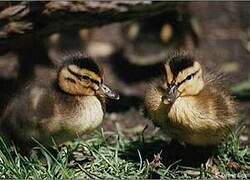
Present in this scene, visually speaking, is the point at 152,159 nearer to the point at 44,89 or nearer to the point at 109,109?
the point at 44,89

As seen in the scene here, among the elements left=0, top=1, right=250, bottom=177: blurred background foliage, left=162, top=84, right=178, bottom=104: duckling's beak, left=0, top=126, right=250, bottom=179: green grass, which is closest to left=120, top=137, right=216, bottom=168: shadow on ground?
left=0, top=126, right=250, bottom=179: green grass

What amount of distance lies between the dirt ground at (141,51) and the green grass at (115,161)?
0.40 meters

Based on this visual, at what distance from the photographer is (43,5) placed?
14.5ft

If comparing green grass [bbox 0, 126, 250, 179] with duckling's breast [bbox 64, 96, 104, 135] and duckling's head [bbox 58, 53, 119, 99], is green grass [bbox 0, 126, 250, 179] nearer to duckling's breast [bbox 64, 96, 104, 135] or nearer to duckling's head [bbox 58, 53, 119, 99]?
duckling's breast [bbox 64, 96, 104, 135]

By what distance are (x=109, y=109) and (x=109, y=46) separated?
4.35 ft

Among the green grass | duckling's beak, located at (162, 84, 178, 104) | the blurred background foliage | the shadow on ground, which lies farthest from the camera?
the blurred background foliage

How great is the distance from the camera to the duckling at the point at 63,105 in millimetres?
3723

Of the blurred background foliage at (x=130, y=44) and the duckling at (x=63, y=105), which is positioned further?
the blurred background foliage at (x=130, y=44)

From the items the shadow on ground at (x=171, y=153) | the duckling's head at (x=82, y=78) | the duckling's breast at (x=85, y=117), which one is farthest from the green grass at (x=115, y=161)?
the duckling's head at (x=82, y=78)

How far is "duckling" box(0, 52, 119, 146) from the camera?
3.72 m

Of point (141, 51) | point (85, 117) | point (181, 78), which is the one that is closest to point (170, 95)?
point (181, 78)

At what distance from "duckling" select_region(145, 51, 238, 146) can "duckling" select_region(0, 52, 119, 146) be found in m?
0.25

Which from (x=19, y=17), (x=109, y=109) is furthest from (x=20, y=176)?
(x=109, y=109)

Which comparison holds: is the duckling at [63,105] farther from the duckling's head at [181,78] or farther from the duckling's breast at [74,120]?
the duckling's head at [181,78]
